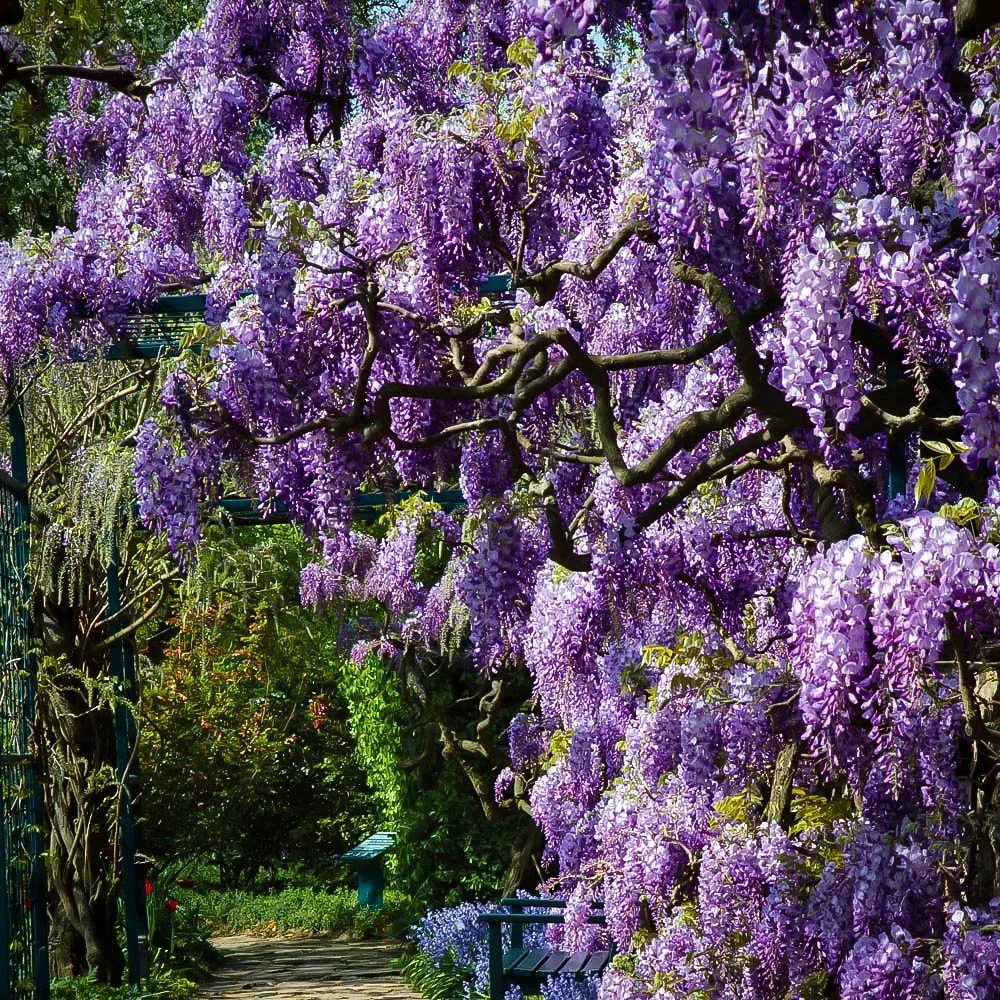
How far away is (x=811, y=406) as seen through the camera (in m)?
3.28

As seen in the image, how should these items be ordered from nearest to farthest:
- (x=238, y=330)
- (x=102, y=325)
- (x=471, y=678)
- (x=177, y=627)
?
(x=238, y=330) → (x=102, y=325) → (x=471, y=678) → (x=177, y=627)

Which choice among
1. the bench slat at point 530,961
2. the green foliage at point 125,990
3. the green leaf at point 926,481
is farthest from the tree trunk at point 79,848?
the green leaf at point 926,481

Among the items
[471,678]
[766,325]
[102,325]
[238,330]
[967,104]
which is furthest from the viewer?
[471,678]

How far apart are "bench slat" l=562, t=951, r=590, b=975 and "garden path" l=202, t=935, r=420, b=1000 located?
79.3 inches

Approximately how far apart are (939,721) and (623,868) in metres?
1.13

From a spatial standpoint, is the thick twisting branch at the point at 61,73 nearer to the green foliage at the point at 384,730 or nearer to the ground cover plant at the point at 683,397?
the ground cover plant at the point at 683,397

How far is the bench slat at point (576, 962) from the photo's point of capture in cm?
576

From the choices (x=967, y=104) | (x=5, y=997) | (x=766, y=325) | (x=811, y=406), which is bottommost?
(x=5, y=997)

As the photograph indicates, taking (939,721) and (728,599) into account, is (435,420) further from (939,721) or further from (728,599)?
(939,721)

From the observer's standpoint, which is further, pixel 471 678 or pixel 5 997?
pixel 471 678

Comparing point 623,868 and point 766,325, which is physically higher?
point 766,325

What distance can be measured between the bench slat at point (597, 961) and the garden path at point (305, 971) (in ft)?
6.86

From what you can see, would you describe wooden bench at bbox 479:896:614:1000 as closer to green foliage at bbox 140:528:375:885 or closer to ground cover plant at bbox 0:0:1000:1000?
ground cover plant at bbox 0:0:1000:1000

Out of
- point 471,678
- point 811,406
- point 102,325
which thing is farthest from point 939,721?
point 471,678
